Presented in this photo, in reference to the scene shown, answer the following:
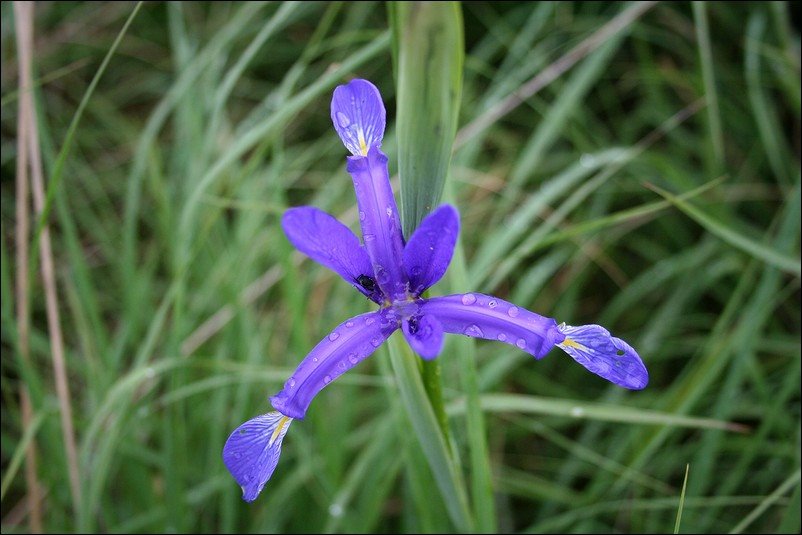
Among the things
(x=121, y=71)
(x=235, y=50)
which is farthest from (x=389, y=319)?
(x=121, y=71)

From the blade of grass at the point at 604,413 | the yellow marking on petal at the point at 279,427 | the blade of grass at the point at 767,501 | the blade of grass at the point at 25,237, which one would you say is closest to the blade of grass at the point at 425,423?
the yellow marking on petal at the point at 279,427

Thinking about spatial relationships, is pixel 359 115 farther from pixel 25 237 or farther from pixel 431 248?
pixel 25 237

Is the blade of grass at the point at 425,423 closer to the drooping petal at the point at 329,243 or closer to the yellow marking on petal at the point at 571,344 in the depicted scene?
the drooping petal at the point at 329,243

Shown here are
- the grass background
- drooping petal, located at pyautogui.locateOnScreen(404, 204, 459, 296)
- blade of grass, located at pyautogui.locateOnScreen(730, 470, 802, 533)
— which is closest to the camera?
drooping petal, located at pyautogui.locateOnScreen(404, 204, 459, 296)

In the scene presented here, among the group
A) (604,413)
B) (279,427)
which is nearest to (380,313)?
(279,427)

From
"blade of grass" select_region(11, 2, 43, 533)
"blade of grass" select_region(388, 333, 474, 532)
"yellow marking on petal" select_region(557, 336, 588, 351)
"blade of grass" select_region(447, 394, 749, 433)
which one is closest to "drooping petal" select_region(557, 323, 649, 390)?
"yellow marking on petal" select_region(557, 336, 588, 351)

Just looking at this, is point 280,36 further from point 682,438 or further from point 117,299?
point 682,438

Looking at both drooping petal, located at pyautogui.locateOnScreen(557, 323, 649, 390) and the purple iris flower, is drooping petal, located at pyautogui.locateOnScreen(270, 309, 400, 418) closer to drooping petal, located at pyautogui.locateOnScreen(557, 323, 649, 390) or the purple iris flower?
Result: the purple iris flower
